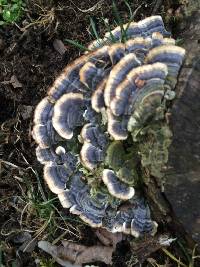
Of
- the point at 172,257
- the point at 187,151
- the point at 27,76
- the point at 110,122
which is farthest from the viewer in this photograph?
the point at 27,76

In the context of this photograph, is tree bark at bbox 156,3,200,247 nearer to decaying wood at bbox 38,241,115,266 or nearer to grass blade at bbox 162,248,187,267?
grass blade at bbox 162,248,187,267

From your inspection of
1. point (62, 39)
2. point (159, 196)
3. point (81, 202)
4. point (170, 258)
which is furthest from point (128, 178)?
point (62, 39)

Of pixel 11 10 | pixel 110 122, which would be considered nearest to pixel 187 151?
pixel 110 122

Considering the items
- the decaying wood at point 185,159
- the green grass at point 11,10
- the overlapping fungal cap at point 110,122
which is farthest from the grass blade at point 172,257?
the green grass at point 11,10

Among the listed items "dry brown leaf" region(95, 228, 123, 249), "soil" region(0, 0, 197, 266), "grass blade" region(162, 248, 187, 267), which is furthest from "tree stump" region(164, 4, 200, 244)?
"soil" region(0, 0, 197, 266)

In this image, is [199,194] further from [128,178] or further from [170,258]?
[170,258]

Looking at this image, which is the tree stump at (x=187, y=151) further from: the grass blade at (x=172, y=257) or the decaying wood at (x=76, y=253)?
the decaying wood at (x=76, y=253)

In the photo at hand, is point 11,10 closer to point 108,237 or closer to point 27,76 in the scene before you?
point 27,76
